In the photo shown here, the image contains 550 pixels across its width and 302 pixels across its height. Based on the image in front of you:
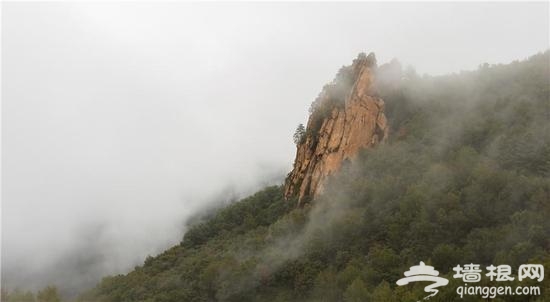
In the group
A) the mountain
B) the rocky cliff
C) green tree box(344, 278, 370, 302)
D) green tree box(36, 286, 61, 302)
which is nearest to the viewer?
green tree box(344, 278, 370, 302)

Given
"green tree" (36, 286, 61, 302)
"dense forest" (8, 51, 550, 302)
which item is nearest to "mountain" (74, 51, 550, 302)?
"dense forest" (8, 51, 550, 302)

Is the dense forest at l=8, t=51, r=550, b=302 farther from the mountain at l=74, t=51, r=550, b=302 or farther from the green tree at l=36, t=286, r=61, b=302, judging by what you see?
the green tree at l=36, t=286, r=61, b=302

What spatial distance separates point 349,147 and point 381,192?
54.7 ft

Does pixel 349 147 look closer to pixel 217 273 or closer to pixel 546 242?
pixel 217 273

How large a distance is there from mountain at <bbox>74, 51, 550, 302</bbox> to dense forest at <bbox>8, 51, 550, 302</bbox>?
0.52 feet

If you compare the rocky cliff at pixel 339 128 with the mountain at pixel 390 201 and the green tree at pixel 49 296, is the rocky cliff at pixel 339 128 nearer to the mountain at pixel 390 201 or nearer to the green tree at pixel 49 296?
the mountain at pixel 390 201

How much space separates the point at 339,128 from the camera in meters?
81.9

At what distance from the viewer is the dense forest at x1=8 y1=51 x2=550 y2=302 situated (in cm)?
4797

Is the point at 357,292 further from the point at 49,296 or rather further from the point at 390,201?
the point at 49,296

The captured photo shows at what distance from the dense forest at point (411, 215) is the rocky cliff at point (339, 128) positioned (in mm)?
2804

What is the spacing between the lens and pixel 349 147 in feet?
261

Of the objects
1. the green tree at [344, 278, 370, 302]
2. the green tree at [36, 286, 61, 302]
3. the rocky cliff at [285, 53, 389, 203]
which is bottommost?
the green tree at [344, 278, 370, 302]

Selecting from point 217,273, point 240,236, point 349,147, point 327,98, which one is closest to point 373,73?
point 327,98

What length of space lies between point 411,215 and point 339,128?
27414mm
